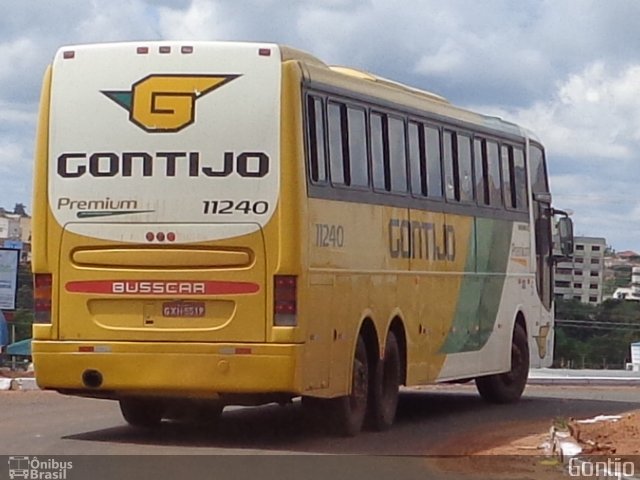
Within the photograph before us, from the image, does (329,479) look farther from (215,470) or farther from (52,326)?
(52,326)

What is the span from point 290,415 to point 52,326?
4623mm

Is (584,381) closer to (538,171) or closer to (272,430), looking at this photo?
(538,171)

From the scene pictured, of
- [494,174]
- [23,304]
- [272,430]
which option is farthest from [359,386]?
[23,304]

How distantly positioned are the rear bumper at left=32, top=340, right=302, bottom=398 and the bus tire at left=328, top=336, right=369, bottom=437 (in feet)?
4.68

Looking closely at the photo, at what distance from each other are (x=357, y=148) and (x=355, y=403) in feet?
8.59

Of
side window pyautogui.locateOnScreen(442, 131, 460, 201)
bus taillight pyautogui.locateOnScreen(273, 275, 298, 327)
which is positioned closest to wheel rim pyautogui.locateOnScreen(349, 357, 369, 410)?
bus taillight pyautogui.locateOnScreen(273, 275, 298, 327)

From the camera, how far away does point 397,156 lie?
58.4 feet

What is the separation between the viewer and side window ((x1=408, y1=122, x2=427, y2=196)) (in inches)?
720

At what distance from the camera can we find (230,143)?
14.8 meters

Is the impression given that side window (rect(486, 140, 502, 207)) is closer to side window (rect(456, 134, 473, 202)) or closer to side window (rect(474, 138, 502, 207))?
side window (rect(474, 138, 502, 207))

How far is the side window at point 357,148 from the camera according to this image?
54.1 feet

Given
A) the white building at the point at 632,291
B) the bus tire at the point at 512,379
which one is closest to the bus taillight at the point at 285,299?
the bus tire at the point at 512,379

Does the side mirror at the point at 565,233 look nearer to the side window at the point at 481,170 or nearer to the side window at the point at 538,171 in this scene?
the side window at the point at 538,171

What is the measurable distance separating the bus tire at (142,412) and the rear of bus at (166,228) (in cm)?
179
